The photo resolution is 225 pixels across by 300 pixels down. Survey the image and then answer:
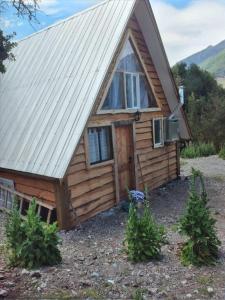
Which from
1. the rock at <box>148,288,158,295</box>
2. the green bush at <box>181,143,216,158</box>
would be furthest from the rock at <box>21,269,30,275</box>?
the green bush at <box>181,143,216,158</box>

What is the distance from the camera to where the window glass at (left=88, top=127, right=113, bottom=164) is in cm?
859

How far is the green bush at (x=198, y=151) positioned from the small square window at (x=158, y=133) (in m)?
7.75

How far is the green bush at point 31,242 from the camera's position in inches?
211

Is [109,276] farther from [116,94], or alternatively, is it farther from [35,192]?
[116,94]

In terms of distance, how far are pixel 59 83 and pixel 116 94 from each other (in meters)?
1.67

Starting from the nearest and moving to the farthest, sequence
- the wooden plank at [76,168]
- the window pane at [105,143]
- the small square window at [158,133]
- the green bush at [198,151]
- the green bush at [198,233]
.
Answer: the green bush at [198,233] → the wooden plank at [76,168] → the window pane at [105,143] → the small square window at [158,133] → the green bush at [198,151]

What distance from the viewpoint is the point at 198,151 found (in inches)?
767

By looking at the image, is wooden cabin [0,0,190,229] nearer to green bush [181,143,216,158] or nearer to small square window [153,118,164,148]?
small square window [153,118,164,148]

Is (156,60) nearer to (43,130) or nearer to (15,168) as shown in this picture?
(43,130)

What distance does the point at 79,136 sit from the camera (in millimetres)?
7305

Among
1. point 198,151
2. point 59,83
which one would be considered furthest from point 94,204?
point 198,151

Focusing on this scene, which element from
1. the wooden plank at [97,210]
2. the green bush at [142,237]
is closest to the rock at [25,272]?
the green bush at [142,237]

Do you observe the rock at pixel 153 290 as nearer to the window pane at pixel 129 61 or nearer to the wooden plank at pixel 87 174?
the wooden plank at pixel 87 174

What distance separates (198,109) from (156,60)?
576 inches
